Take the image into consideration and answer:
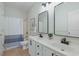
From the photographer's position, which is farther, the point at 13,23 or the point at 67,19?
the point at 13,23

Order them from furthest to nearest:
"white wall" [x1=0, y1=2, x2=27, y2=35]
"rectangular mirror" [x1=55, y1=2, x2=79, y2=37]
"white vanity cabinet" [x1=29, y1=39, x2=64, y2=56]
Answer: "white wall" [x1=0, y1=2, x2=27, y2=35]
"rectangular mirror" [x1=55, y1=2, x2=79, y2=37]
"white vanity cabinet" [x1=29, y1=39, x2=64, y2=56]

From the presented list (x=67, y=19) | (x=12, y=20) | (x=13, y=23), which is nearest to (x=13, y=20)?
(x=12, y=20)

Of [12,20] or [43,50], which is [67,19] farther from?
[12,20]

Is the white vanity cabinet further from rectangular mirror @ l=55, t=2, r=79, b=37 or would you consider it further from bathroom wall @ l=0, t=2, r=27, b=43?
bathroom wall @ l=0, t=2, r=27, b=43

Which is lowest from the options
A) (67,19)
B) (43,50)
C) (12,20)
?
(43,50)

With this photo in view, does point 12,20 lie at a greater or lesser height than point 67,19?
greater

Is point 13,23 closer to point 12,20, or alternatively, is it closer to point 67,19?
point 12,20

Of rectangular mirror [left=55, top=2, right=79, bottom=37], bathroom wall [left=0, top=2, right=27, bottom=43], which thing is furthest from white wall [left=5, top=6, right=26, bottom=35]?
rectangular mirror [left=55, top=2, right=79, bottom=37]

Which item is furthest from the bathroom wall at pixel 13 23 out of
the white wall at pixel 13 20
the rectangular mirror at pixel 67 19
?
the rectangular mirror at pixel 67 19

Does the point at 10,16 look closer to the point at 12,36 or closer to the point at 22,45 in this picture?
the point at 12,36

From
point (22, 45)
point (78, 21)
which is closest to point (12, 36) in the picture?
point (22, 45)

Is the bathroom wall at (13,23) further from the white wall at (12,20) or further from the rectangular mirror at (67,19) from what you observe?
the rectangular mirror at (67,19)

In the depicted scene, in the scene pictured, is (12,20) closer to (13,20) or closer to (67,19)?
(13,20)

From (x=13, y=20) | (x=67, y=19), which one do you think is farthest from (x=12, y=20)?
(x=67, y=19)
